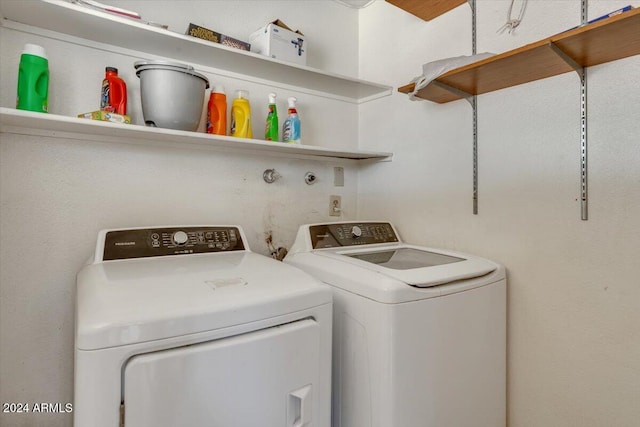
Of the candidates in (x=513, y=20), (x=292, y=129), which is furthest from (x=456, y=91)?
(x=292, y=129)

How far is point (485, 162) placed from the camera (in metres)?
1.65

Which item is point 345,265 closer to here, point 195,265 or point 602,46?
point 195,265

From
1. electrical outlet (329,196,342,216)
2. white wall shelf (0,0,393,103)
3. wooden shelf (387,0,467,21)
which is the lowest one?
electrical outlet (329,196,342,216)

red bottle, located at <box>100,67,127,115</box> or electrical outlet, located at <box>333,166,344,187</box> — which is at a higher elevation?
red bottle, located at <box>100,67,127,115</box>

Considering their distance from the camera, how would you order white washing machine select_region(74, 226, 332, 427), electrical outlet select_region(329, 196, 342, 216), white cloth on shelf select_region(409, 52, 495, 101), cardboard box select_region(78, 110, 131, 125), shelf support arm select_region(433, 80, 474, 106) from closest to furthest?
1. white washing machine select_region(74, 226, 332, 427)
2. cardboard box select_region(78, 110, 131, 125)
3. white cloth on shelf select_region(409, 52, 495, 101)
4. shelf support arm select_region(433, 80, 474, 106)
5. electrical outlet select_region(329, 196, 342, 216)

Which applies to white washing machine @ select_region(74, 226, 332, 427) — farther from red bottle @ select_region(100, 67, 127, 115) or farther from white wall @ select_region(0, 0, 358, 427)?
red bottle @ select_region(100, 67, 127, 115)

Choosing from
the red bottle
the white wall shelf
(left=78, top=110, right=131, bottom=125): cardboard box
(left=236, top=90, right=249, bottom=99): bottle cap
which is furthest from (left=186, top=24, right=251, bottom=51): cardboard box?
(left=78, top=110, right=131, bottom=125): cardboard box

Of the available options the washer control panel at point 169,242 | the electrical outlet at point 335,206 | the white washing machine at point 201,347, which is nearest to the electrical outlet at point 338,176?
the electrical outlet at point 335,206

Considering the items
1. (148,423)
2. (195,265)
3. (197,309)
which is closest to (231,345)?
(197,309)

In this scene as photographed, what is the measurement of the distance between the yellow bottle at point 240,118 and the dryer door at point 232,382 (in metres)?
0.99

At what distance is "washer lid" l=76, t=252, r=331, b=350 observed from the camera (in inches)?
31.4

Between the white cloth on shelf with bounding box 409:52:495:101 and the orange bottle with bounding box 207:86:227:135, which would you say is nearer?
the white cloth on shelf with bounding box 409:52:495:101

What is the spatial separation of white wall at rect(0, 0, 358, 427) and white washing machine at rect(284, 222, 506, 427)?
2.13 feet

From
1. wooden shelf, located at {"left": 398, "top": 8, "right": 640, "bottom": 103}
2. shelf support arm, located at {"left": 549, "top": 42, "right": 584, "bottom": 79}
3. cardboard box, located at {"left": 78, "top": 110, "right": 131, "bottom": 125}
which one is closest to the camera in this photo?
wooden shelf, located at {"left": 398, "top": 8, "right": 640, "bottom": 103}
